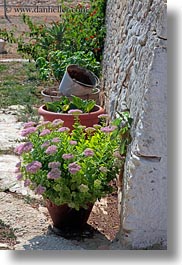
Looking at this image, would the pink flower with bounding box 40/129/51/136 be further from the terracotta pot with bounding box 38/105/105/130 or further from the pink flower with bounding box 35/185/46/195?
the terracotta pot with bounding box 38/105/105/130

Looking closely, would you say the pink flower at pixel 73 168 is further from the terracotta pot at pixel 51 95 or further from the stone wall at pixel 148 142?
the terracotta pot at pixel 51 95

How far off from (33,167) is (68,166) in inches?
6.6

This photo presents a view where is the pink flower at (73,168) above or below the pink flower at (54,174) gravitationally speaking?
above

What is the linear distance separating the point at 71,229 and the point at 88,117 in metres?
1.05

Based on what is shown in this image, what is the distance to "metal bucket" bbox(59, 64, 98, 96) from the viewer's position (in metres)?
4.69

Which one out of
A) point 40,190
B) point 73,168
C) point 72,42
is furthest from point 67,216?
point 72,42

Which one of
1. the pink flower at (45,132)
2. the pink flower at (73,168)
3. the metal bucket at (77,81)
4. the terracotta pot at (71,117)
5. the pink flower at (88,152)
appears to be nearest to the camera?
→ the pink flower at (73,168)

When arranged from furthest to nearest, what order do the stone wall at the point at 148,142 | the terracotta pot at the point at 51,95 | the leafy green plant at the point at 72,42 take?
1. the leafy green plant at the point at 72,42
2. the terracotta pot at the point at 51,95
3. the stone wall at the point at 148,142

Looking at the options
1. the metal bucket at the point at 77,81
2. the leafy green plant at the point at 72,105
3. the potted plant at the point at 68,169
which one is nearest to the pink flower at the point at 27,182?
the potted plant at the point at 68,169

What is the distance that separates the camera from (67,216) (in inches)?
119

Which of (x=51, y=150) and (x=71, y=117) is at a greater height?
(x=51, y=150)

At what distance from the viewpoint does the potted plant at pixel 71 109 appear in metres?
3.89

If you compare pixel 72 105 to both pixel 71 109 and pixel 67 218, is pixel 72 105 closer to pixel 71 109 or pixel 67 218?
pixel 71 109

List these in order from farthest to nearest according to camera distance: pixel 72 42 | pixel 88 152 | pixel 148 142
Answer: pixel 72 42, pixel 88 152, pixel 148 142
